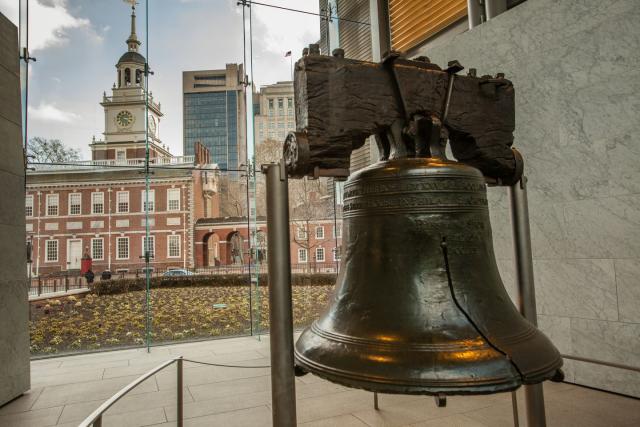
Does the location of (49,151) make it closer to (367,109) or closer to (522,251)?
(367,109)

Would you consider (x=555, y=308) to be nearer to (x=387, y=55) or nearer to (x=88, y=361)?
(x=387, y=55)

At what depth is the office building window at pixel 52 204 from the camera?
6.27m

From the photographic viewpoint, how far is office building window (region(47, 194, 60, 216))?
20.6 ft

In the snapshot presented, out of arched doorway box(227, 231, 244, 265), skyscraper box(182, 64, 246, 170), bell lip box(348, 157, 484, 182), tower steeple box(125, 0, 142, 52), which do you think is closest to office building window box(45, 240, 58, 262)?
skyscraper box(182, 64, 246, 170)

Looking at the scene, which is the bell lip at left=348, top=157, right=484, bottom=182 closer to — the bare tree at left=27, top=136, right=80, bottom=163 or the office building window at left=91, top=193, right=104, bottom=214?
the bare tree at left=27, top=136, right=80, bottom=163

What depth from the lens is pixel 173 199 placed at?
6.99 metres

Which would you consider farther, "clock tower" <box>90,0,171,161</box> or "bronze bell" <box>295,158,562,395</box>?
"clock tower" <box>90,0,171,161</box>

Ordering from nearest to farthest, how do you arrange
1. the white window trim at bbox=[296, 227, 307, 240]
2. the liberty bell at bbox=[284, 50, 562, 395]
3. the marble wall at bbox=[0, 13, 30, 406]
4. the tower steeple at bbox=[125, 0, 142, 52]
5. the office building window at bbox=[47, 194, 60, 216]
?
the liberty bell at bbox=[284, 50, 562, 395] → the marble wall at bbox=[0, 13, 30, 406] → the office building window at bbox=[47, 194, 60, 216] → the tower steeple at bbox=[125, 0, 142, 52] → the white window trim at bbox=[296, 227, 307, 240]

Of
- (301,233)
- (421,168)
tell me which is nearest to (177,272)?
(301,233)

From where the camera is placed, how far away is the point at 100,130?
6.48 meters

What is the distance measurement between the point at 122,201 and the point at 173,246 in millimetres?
1096

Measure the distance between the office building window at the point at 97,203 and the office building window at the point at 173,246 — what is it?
3.80 feet

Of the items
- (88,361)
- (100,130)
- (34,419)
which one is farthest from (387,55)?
(100,130)

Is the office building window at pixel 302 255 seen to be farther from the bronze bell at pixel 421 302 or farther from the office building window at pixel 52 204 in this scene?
the bronze bell at pixel 421 302
